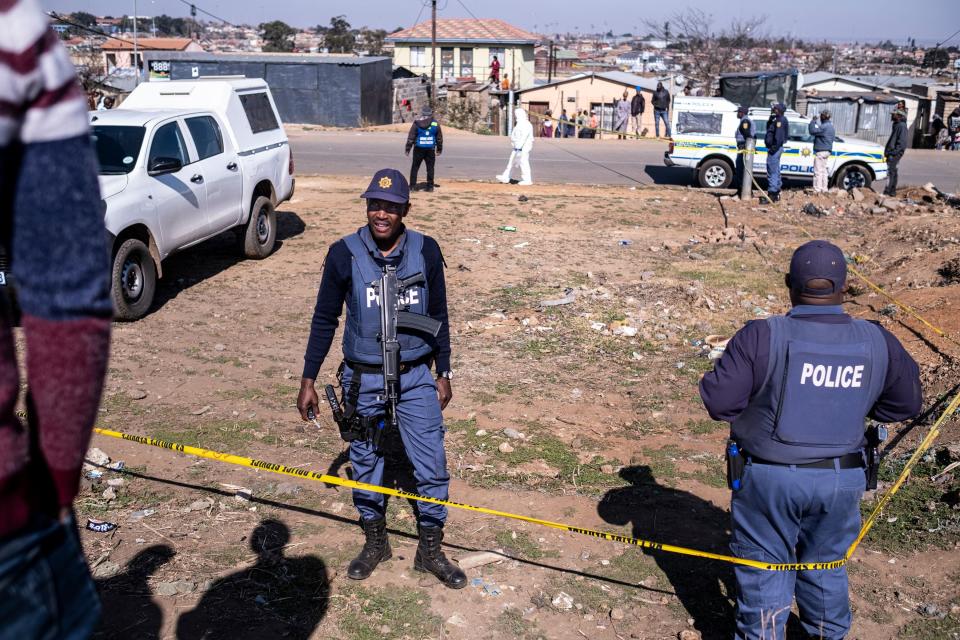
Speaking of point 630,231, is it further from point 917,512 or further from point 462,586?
point 462,586

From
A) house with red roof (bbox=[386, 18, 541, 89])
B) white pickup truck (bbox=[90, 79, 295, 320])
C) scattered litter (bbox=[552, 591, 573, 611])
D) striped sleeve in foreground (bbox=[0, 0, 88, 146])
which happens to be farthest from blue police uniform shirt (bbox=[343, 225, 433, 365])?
house with red roof (bbox=[386, 18, 541, 89])

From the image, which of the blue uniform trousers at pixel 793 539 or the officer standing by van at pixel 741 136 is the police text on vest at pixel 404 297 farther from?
the officer standing by van at pixel 741 136

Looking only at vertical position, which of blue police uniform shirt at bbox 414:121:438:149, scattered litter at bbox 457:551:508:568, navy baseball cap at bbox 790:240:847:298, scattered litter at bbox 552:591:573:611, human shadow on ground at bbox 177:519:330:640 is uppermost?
blue police uniform shirt at bbox 414:121:438:149

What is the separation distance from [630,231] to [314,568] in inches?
395

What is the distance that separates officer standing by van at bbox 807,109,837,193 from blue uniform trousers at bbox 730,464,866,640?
15.1 meters

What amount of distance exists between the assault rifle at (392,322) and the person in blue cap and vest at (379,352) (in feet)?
0.10

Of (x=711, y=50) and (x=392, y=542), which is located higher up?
(x=711, y=50)

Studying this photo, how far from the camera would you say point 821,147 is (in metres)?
17.2

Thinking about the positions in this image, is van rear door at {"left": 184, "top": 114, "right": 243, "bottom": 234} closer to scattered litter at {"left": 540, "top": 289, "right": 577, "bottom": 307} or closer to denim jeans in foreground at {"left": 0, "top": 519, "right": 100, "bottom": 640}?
scattered litter at {"left": 540, "top": 289, "right": 577, "bottom": 307}

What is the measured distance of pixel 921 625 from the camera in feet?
13.6

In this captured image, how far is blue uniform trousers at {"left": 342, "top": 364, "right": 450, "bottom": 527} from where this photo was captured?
418 cm

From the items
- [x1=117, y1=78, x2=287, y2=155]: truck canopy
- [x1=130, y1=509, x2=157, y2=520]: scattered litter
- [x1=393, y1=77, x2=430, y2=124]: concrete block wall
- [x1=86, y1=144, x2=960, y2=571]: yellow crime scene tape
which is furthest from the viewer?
[x1=393, y1=77, x2=430, y2=124]: concrete block wall

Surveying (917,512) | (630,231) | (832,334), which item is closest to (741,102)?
(630,231)

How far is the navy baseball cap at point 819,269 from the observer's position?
3.27m
